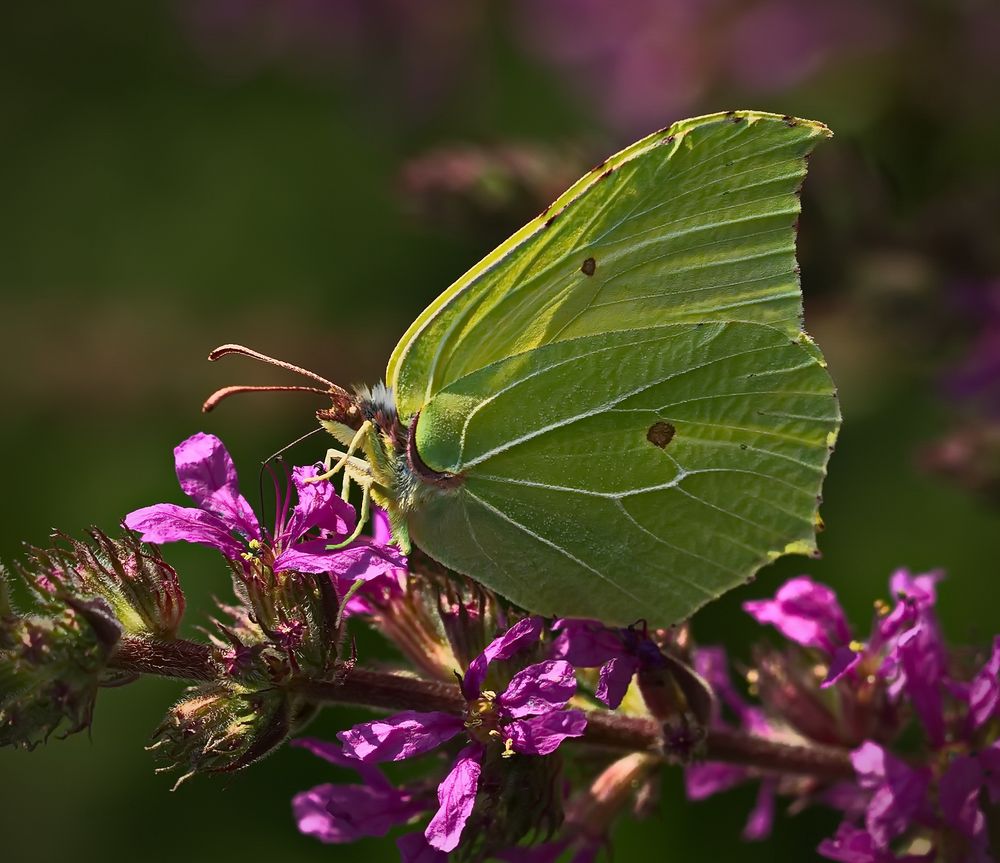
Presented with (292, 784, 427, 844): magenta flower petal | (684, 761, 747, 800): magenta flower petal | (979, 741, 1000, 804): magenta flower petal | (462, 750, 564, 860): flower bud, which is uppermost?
(462, 750, 564, 860): flower bud

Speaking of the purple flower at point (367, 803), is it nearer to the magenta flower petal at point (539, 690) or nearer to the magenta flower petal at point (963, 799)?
the magenta flower petal at point (539, 690)

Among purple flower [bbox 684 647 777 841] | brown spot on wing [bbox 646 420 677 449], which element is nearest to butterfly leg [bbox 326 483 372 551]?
brown spot on wing [bbox 646 420 677 449]

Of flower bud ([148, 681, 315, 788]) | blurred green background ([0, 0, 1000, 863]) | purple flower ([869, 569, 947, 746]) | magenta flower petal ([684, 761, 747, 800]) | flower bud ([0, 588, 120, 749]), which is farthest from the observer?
blurred green background ([0, 0, 1000, 863])

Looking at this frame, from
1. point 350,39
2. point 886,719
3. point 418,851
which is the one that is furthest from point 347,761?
point 350,39

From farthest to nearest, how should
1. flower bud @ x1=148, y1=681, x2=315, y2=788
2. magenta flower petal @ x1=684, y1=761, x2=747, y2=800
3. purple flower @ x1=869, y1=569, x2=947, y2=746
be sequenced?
1. magenta flower petal @ x1=684, y1=761, x2=747, y2=800
2. purple flower @ x1=869, y1=569, x2=947, y2=746
3. flower bud @ x1=148, y1=681, x2=315, y2=788

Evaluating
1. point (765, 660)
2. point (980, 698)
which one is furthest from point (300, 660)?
point (980, 698)

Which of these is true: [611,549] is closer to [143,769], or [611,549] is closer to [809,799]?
[809,799]

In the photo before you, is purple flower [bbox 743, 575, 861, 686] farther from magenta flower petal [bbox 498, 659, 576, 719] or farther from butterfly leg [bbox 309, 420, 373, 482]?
butterfly leg [bbox 309, 420, 373, 482]

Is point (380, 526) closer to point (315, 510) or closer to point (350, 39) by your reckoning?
point (315, 510)
